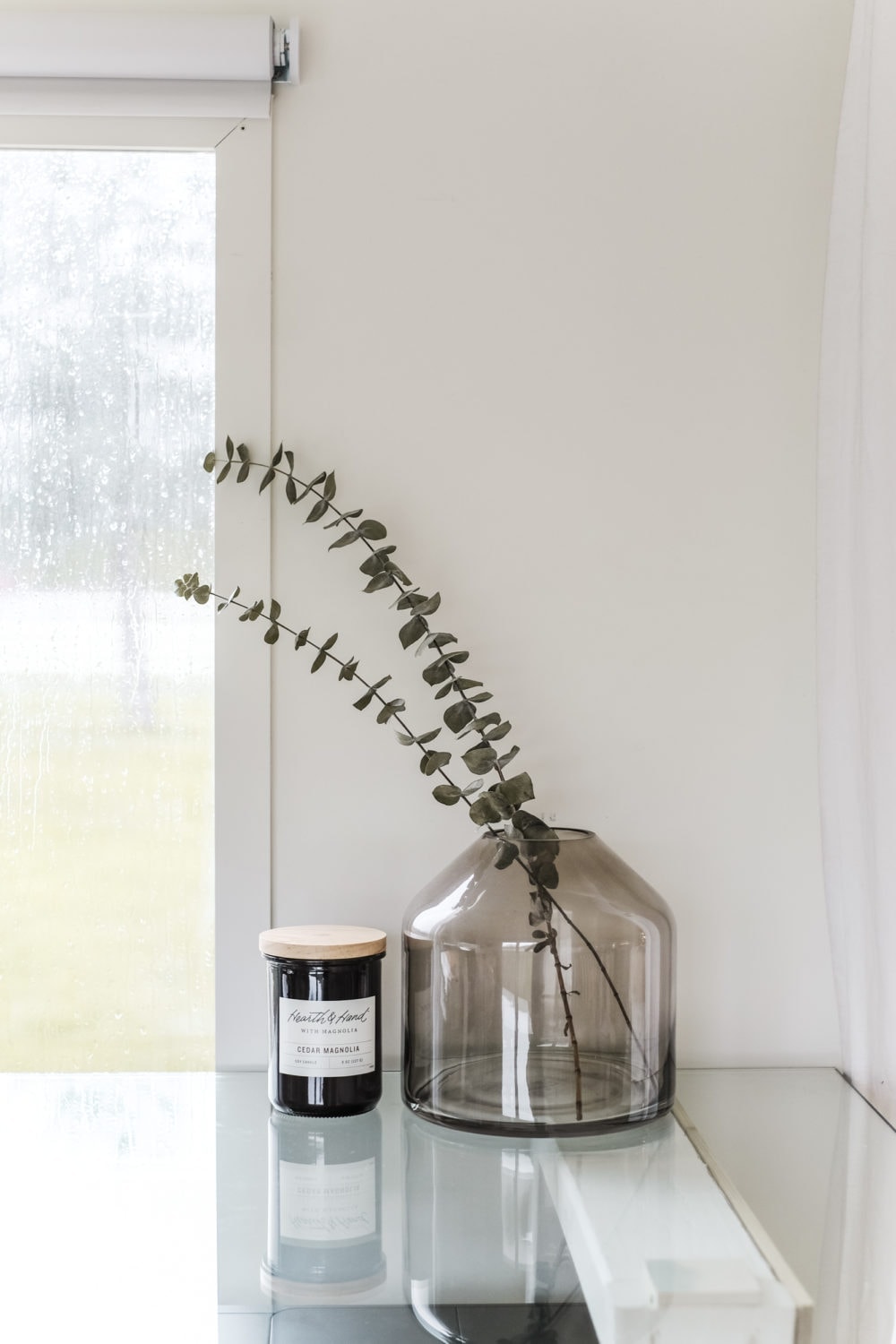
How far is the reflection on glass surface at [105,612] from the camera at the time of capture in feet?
3.42

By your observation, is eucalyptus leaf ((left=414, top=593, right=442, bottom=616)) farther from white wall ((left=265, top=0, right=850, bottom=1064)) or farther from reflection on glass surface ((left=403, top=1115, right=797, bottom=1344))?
reflection on glass surface ((left=403, top=1115, right=797, bottom=1344))

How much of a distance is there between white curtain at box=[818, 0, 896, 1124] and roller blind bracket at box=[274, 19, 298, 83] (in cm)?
46

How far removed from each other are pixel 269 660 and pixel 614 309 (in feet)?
1.39

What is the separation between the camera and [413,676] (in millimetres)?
1028

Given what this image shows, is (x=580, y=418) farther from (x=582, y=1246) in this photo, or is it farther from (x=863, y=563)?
(x=582, y=1246)

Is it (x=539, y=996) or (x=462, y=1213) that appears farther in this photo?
(x=539, y=996)

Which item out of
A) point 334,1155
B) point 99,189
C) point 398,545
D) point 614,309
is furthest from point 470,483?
point 334,1155

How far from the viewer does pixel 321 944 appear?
35.1 inches

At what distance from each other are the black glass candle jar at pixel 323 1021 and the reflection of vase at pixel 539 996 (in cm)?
4

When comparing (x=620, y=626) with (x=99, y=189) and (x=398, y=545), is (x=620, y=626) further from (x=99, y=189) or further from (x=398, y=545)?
(x=99, y=189)

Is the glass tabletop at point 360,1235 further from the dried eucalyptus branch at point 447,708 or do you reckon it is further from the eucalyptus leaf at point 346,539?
the eucalyptus leaf at point 346,539

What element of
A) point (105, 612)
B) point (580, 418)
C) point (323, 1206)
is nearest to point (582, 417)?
point (580, 418)

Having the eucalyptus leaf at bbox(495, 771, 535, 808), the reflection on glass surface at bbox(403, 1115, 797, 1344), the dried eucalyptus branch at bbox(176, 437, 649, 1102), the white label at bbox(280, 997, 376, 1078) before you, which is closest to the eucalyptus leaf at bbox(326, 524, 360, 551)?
the dried eucalyptus branch at bbox(176, 437, 649, 1102)

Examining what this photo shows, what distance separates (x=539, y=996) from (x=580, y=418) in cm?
48
